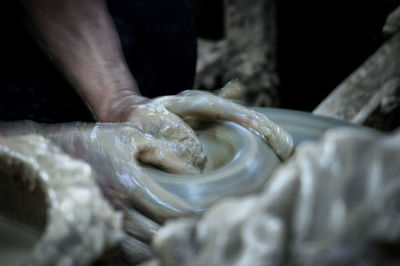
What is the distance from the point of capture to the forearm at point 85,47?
1.42 m

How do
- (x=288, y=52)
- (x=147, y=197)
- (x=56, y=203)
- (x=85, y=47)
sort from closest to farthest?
(x=56, y=203) → (x=147, y=197) → (x=85, y=47) → (x=288, y=52)

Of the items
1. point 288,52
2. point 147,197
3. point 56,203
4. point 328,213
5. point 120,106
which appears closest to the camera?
point 328,213

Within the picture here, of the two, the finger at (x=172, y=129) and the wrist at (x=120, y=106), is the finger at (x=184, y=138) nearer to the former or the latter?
the finger at (x=172, y=129)

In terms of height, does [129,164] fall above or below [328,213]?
below

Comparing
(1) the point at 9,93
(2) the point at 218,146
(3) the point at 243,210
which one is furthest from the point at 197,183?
(1) the point at 9,93

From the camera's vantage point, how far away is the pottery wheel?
109 cm

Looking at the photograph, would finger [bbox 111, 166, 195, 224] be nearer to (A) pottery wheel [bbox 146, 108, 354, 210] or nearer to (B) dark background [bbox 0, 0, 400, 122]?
(A) pottery wheel [bbox 146, 108, 354, 210]

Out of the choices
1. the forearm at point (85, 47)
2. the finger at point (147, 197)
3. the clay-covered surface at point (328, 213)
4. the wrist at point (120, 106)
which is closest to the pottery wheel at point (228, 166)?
the finger at point (147, 197)

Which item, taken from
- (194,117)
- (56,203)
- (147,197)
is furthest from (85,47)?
(56,203)

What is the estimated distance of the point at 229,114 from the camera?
1.30 m

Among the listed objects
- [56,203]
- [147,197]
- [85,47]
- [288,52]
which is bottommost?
[288,52]

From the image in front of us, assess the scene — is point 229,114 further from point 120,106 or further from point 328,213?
point 328,213

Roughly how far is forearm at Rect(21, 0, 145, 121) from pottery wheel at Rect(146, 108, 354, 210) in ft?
1.08

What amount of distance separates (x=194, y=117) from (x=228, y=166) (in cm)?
22
